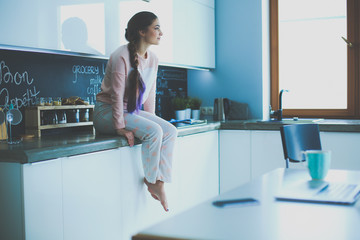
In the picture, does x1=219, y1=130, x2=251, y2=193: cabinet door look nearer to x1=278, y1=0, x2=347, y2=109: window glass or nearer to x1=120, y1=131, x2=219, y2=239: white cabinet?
x1=120, y1=131, x2=219, y2=239: white cabinet

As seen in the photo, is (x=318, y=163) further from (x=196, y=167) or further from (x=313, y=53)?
(x=313, y=53)

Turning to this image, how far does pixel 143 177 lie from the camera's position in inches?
105

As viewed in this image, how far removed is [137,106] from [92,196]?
2.13 ft

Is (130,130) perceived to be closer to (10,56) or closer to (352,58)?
(10,56)

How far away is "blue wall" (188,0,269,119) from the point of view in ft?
13.6

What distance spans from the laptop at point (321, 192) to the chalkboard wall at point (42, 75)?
151 cm

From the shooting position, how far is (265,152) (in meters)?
3.71

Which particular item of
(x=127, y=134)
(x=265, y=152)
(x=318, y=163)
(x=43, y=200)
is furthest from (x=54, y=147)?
(x=265, y=152)

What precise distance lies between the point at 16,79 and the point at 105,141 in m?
0.63

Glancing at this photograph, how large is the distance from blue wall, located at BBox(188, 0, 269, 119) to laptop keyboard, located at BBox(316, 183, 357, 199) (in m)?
2.82

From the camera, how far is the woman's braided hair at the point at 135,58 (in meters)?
2.56

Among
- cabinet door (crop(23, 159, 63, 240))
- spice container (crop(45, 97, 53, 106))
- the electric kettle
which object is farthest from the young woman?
the electric kettle

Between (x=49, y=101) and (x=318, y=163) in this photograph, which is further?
(x=49, y=101)

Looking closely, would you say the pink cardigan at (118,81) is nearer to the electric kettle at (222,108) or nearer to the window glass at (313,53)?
the electric kettle at (222,108)
